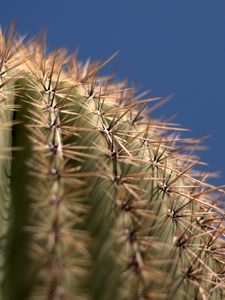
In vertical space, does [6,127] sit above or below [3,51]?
below

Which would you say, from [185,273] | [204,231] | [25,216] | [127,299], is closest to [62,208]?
[25,216]

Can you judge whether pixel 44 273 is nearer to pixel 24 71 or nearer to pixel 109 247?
pixel 109 247

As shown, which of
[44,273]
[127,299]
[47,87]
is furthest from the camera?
[47,87]

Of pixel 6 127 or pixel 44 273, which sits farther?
pixel 6 127

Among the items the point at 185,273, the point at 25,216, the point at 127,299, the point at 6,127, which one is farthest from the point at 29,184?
the point at 185,273

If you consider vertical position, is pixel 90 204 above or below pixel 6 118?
below

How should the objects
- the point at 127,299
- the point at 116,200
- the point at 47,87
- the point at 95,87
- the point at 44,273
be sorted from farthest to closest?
the point at 95,87 → the point at 47,87 → the point at 116,200 → the point at 127,299 → the point at 44,273

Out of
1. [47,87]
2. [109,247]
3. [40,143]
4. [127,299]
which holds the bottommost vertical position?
[127,299]
